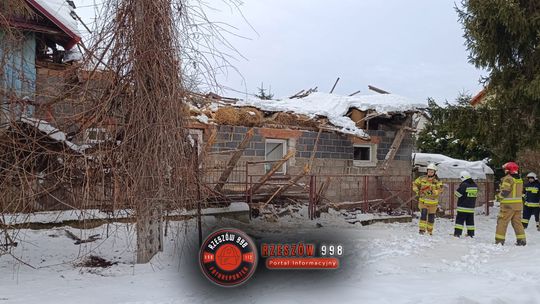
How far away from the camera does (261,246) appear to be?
170 inches

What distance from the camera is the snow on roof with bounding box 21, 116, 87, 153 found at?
234 inches

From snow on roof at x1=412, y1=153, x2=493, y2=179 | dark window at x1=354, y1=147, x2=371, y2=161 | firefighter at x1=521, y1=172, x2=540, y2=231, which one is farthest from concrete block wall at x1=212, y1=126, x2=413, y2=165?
firefighter at x1=521, y1=172, x2=540, y2=231

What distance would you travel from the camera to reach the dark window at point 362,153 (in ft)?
53.1

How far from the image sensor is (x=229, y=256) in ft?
14.2

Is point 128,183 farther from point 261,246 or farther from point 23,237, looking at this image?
point 23,237

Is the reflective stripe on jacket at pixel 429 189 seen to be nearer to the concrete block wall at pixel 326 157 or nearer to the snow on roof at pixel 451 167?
the concrete block wall at pixel 326 157

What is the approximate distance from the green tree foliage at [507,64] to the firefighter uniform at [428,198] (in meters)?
4.93

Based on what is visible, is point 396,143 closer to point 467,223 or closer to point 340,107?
point 340,107

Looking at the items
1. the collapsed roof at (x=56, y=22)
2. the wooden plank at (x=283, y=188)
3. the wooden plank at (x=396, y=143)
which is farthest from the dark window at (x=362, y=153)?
the collapsed roof at (x=56, y=22)

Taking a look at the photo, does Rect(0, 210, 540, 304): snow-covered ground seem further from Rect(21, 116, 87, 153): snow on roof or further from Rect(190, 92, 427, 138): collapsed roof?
Rect(190, 92, 427, 138): collapsed roof

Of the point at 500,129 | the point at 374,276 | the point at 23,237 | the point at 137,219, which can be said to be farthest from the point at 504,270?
the point at 500,129

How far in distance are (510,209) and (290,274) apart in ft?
22.2

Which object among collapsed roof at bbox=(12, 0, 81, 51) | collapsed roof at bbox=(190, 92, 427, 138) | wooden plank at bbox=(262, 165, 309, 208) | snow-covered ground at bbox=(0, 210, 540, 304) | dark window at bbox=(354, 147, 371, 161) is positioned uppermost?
collapsed roof at bbox=(12, 0, 81, 51)

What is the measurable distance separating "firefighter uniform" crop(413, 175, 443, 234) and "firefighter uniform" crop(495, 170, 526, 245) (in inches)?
48.2
